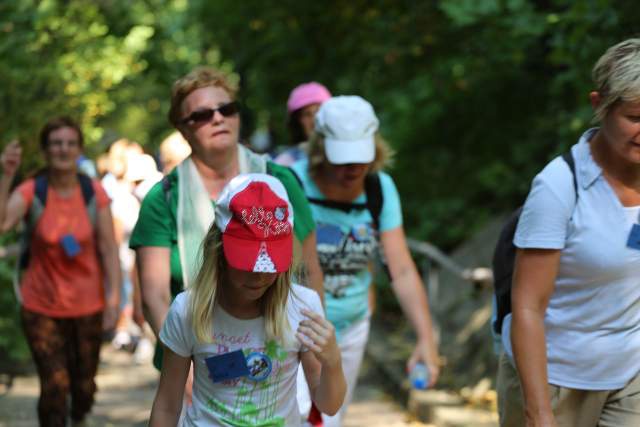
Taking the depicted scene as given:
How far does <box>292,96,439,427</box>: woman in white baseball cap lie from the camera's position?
5.45 m

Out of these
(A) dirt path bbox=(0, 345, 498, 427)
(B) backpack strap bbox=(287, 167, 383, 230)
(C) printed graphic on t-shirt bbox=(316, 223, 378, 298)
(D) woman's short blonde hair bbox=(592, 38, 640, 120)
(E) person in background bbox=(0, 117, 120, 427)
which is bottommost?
(A) dirt path bbox=(0, 345, 498, 427)

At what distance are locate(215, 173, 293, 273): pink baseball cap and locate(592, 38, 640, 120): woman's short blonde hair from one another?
40.3 inches

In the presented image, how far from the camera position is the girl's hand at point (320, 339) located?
11.7ft

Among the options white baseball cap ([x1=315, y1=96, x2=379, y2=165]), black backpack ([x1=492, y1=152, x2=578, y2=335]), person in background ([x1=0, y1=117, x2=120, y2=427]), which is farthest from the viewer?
person in background ([x1=0, y1=117, x2=120, y2=427])

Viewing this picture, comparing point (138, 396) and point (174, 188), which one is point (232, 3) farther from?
point (174, 188)

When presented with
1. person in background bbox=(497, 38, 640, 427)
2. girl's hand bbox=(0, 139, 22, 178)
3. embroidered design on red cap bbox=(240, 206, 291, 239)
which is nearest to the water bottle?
person in background bbox=(497, 38, 640, 427)

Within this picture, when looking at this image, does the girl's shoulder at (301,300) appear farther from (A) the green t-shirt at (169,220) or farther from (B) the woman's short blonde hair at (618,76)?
(B) the woman's short blonde hair at (618,76)

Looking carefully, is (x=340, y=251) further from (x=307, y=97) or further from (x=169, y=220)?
(x=307, y=97)

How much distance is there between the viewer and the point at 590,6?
22.5 ft

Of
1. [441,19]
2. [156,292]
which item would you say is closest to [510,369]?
[156,292]

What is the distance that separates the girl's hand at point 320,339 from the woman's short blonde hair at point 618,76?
107 centimetres

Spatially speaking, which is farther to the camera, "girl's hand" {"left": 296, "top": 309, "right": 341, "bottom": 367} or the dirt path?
the dirt path

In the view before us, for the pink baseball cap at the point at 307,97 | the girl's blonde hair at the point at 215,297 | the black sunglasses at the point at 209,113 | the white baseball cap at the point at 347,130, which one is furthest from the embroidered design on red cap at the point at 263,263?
the pink baseball cap at the point at 307,97

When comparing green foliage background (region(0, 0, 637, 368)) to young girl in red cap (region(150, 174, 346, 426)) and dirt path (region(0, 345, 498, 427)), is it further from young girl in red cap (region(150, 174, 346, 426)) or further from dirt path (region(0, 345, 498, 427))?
young girl in red cap (region(150, 174, 346, 426))
